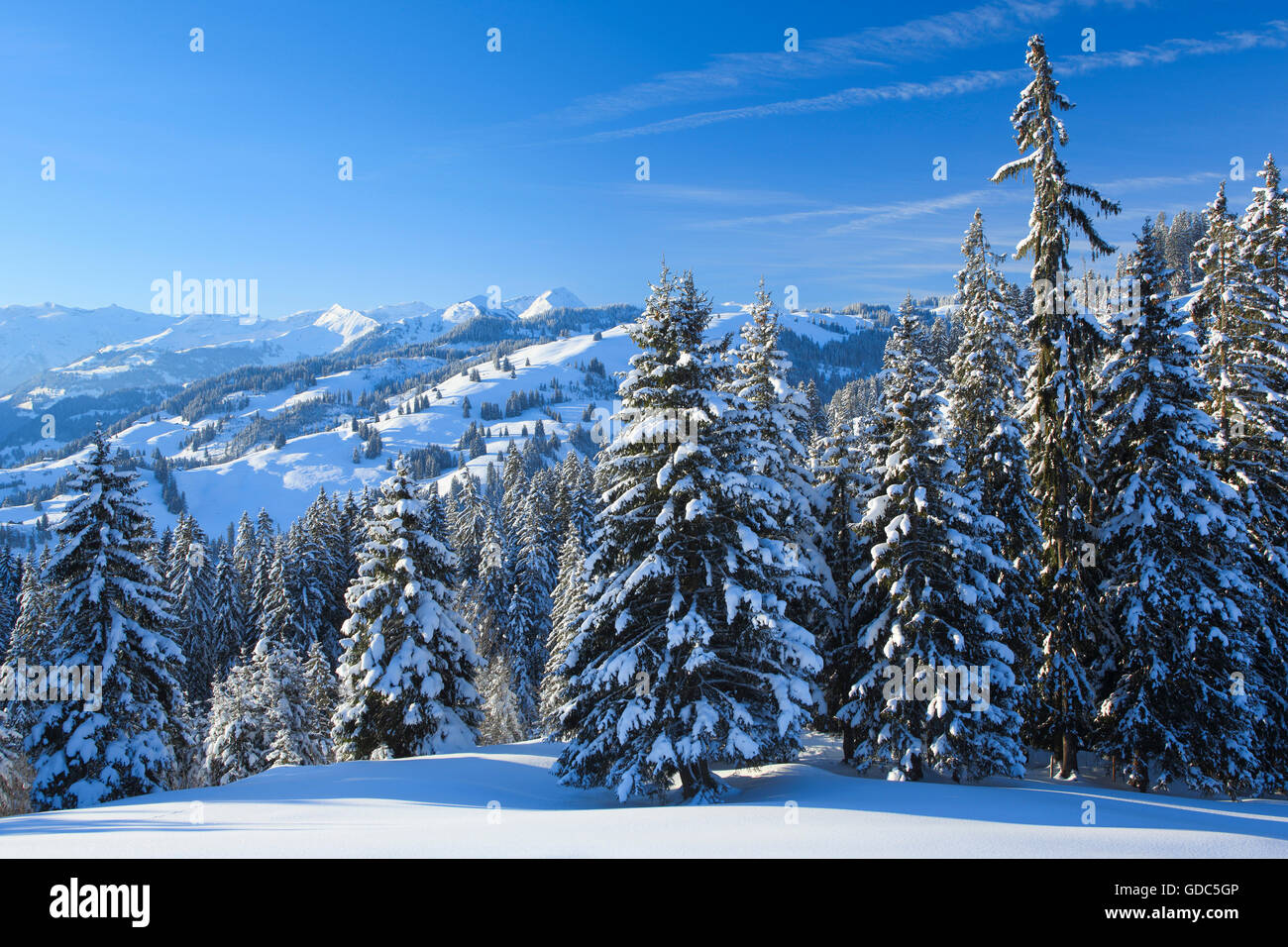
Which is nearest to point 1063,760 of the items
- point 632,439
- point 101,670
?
point 632,439

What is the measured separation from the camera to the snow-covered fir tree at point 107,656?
65.5 ft

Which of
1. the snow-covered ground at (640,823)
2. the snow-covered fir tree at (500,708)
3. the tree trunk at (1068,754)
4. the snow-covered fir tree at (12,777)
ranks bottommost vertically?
the snow-covered fir tree at (500,708)

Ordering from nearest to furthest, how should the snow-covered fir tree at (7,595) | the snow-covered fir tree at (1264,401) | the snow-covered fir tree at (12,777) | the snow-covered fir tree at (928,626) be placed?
the snow-covered fir tree at (928,626) < the snow-covered fir tree at (1264,401) < the snow-covered fir tree at (12,777) < the snow-covered fir tree at (7,595)

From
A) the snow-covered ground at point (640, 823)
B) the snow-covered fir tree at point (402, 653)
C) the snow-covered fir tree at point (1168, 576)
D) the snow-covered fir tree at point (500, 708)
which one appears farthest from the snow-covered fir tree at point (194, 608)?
the snow-covered fir tree at point (1168, 576)

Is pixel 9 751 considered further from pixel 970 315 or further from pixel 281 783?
pixel 970 315

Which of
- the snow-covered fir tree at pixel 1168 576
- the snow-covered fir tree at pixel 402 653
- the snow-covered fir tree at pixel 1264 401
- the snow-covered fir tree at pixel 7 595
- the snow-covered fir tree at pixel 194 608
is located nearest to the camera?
the snow-covered fir tree at pixel 1168 576

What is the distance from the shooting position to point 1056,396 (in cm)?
1762

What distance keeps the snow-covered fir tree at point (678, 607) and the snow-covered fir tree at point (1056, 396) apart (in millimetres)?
8673

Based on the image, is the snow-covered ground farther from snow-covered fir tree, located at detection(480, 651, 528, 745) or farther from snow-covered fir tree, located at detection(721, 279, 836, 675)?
Answer: snow-covered fir tree, located at detection(480, 651, 528, 745)

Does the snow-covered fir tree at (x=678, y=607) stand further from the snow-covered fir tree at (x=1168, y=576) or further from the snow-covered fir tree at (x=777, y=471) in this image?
the snow-covered fir tree at (x=1168, y=576)

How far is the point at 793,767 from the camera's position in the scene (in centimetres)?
1689

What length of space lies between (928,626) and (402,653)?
16.9m
